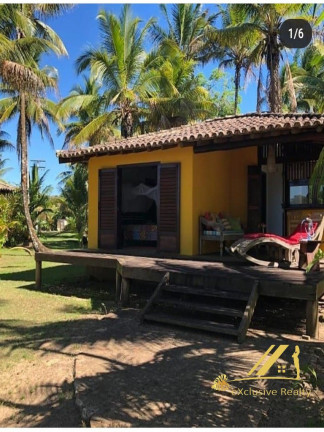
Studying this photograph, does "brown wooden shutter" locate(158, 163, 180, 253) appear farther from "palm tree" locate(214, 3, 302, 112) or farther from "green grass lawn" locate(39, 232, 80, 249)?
"green grass lawn" locate(39, 232, 80, 249)

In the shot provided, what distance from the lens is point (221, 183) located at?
384 inches

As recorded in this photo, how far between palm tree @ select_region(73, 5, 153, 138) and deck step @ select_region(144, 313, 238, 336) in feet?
45.8

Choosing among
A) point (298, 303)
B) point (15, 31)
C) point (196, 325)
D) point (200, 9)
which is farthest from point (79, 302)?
point (200, 9)

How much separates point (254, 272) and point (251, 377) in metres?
2.33

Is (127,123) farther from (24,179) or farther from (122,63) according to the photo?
(24,179)

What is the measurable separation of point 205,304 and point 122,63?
14.7 metres

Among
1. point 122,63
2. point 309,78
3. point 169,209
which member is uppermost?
point 309,78

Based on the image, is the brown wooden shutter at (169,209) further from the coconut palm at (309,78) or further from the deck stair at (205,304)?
the coconut palm at (309,78)

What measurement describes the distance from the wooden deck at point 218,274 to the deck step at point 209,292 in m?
0.20

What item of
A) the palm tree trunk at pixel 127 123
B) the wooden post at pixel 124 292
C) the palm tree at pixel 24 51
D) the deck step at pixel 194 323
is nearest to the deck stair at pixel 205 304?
the deck step at pixel 194 323

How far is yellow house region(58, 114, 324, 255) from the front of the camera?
8.00 meters

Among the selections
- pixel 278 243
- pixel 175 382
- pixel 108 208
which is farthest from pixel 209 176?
pixel 175 382

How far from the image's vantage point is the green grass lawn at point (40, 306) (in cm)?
538

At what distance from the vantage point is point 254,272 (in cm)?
613
